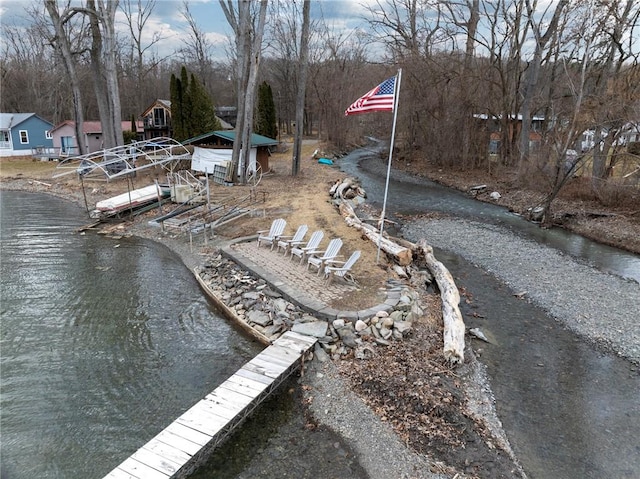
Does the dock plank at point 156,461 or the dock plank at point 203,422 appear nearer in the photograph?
the dock plank at point 156,461

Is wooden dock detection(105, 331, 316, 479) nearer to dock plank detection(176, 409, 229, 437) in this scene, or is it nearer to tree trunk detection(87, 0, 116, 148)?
dock plank detection(176, 409, 229, 437)

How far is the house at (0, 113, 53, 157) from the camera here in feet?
104

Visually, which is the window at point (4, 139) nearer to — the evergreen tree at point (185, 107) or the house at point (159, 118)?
the house at point (159, 118)

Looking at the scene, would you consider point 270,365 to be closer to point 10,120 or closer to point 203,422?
point 203,422

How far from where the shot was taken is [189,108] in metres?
29.6

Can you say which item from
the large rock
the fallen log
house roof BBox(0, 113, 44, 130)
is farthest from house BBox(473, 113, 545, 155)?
house roof BBox(0, 113, 44, 130)

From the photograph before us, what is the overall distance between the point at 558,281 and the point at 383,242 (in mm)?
4830

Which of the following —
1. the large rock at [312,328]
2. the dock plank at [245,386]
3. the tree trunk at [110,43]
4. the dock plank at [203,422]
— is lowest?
the dock plank at [203,422]

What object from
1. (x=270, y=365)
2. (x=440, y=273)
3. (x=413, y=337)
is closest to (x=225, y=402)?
(x=270, y=365)

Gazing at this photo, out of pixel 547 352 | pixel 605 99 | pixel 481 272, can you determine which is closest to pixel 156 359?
pixel 547 352

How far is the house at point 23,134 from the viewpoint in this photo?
31806 mm

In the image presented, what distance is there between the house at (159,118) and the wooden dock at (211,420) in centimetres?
3046

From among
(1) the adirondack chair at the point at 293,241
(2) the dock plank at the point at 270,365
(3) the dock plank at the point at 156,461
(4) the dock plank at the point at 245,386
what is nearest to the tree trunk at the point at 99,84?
(1) the adirondack chair at the point at 293,241

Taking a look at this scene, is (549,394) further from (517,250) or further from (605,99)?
(605,99)
